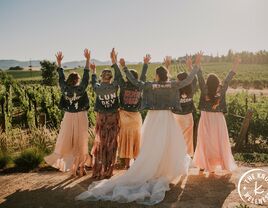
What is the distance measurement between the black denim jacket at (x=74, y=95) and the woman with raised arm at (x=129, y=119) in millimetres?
672

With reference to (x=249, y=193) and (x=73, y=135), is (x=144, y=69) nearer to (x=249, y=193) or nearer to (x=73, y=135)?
(x=73, y=135)

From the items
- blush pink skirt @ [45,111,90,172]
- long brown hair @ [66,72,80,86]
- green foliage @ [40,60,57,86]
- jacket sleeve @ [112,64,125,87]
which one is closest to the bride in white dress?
jacket sleeve @ [112,64,125,87]

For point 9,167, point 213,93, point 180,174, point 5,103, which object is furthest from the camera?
point 5,103

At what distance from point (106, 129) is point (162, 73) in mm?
1605

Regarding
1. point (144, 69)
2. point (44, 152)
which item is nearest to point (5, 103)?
point (44, 152)

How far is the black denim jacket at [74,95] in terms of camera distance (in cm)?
724

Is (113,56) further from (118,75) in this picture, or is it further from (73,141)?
(73,141)

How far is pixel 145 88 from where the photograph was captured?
6953 millimetres

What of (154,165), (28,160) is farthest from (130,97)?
(28,160)

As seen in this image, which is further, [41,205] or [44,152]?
[44,152]

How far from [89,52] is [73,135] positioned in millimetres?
1706

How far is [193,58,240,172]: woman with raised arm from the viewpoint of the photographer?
23.8 feet

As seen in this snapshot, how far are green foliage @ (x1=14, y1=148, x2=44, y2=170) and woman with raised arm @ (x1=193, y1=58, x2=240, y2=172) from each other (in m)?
3.62

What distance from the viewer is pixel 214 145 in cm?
736
